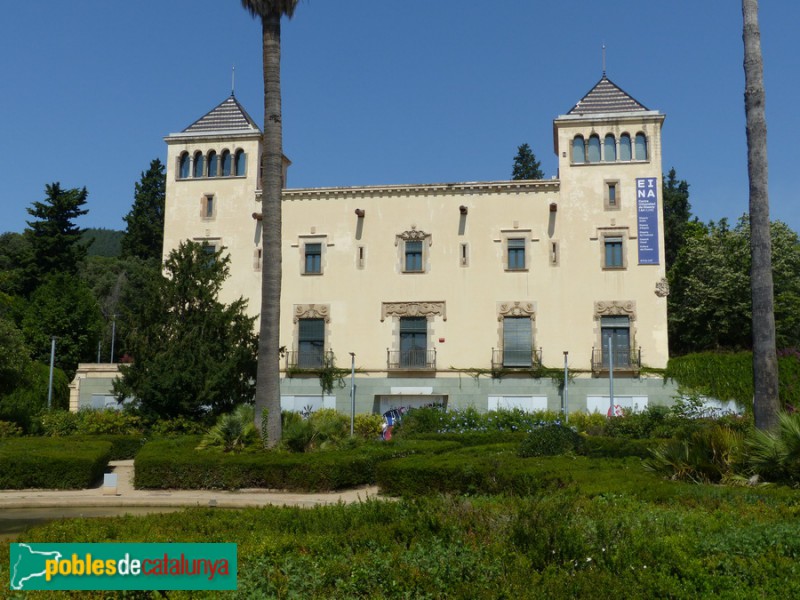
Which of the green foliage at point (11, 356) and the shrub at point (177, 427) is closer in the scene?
the shrub at point (177, 427)

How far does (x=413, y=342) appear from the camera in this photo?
35.9m

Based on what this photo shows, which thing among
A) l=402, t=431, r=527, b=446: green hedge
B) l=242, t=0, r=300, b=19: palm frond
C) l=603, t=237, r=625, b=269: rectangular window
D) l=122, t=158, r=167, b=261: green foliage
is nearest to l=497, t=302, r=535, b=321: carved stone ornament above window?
l=603, t=237, r=625, b=269: rectangular window

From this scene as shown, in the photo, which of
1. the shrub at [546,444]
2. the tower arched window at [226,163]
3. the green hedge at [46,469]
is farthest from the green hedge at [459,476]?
the tower arched window at [226,163]

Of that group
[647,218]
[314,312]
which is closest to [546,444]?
[647,218]

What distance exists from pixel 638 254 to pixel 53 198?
38.2 metres

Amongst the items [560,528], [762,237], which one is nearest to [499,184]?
[762,237]

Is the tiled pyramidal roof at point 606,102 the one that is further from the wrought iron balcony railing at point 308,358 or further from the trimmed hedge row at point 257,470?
the trimmed hedge row at point 257,470

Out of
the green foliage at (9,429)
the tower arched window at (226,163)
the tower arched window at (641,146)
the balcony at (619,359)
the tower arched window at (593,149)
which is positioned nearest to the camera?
the green foliage at (9,429)

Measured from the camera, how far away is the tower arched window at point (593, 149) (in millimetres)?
35438

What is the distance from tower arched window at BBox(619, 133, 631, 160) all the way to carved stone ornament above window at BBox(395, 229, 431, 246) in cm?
926

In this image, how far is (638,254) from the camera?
34.5 meters

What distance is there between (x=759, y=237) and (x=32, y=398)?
31.0 metres

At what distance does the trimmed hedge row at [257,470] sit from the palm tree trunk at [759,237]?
27.2ft

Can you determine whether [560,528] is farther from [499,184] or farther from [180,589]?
[499,184]
